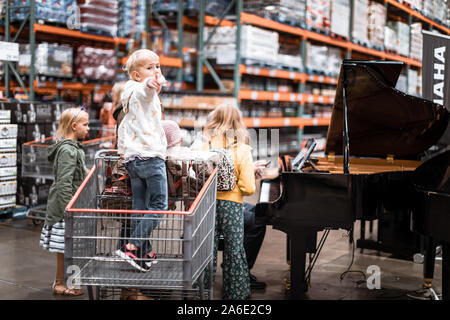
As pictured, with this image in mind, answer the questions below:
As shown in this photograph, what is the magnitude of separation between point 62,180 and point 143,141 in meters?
1.10

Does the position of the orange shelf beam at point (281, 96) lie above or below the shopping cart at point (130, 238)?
above

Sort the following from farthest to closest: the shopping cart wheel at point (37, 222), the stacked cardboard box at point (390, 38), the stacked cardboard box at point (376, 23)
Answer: the stacked cardboard box at point (390, 38) → the stacked cardboard box at point (376, 23) → the shopping cart wheel at point (37, 222)

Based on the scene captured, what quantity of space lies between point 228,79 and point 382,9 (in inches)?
177

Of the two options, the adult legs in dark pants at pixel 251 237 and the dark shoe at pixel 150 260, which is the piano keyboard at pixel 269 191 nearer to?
the adult legs in dark pants at pixel 251 237

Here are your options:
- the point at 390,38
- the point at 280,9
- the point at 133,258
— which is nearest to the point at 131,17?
the point at 280,9

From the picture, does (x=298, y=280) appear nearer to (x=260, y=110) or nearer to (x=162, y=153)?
(x=162, y=153)

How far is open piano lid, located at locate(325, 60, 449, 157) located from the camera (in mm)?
3844

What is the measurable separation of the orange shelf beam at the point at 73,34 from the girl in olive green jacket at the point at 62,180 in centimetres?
354

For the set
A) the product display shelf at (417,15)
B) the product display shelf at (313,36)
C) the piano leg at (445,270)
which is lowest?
the piano leg at (445,270)

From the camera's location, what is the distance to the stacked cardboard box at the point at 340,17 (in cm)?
1022

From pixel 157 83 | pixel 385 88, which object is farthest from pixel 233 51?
pixel 157 83

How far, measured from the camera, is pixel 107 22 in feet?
26.1

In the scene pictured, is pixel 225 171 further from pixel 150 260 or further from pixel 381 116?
pixel 381 116

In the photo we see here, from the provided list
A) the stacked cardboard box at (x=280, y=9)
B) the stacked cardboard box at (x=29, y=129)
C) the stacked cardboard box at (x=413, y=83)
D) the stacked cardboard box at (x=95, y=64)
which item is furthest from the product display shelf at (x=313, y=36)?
the stacked cardboard box at (x=29, y=129)
